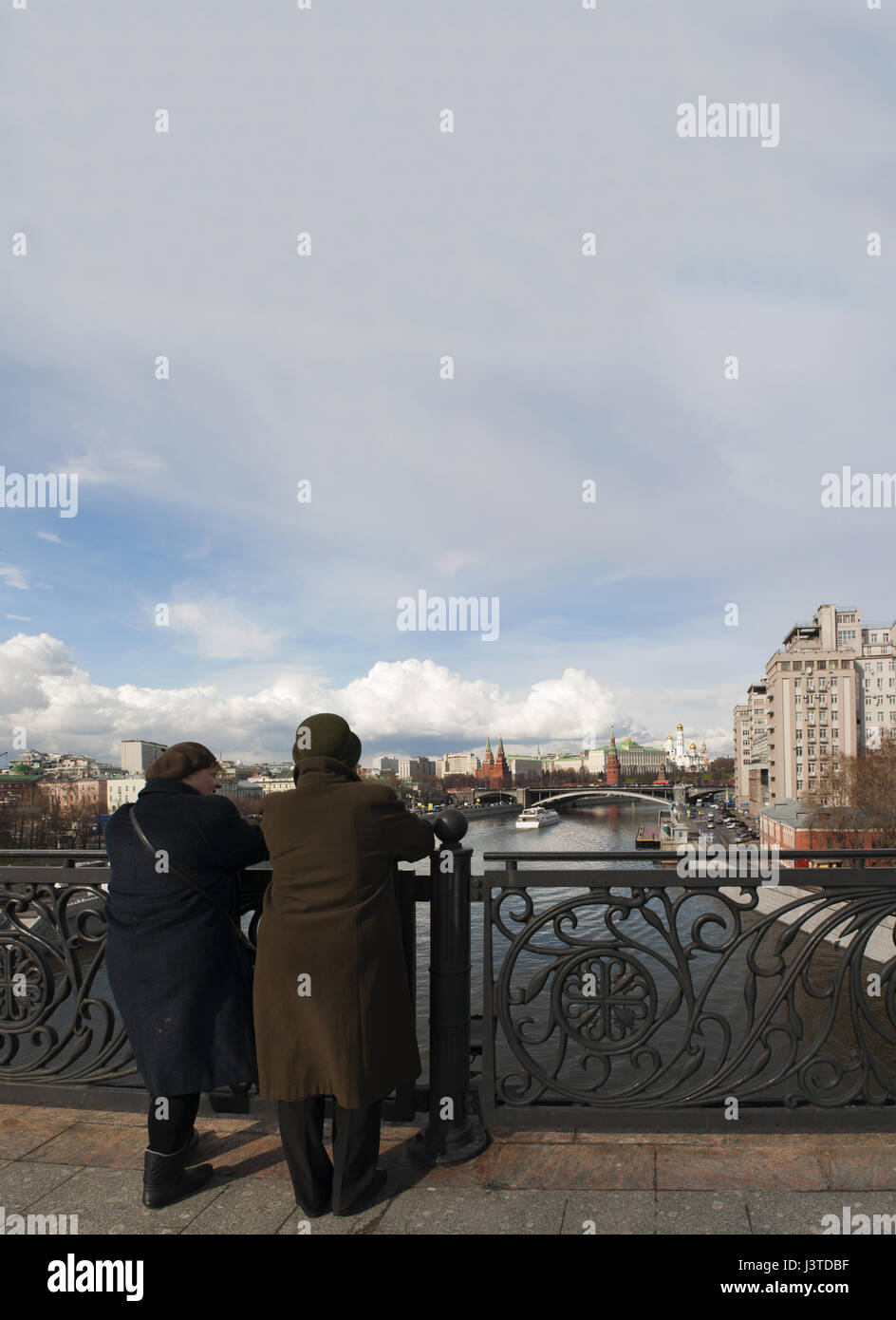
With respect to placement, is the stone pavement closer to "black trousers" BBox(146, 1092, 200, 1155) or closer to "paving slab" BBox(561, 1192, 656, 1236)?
"paving slab" BBox(561, 1192, 656, 1236)

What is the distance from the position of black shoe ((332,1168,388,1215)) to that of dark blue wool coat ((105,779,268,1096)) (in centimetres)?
55

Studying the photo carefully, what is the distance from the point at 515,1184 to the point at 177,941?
1.50m

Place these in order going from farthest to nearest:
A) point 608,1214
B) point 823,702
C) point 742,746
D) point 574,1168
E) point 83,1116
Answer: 1. point 742,746
2. point 823,702
3. point 83,1116
4. point 574,1168
5. point 608,1214

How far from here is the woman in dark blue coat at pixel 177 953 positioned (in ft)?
9.43

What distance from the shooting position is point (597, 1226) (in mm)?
2600

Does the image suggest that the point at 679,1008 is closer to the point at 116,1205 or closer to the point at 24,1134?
the point at 116,1205

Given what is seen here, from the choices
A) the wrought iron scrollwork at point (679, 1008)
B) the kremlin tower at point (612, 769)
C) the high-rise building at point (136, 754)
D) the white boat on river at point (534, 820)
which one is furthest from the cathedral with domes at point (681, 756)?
the wrought iron scrollwork at point (679, 1008)

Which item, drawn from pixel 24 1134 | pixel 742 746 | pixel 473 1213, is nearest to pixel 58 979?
pixel 24 1134

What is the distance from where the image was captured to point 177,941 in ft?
9.54

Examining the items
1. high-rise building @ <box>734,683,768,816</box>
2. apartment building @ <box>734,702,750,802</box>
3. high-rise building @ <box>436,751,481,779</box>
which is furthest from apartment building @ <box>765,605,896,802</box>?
high-rise building @ <box>436,751,481,779</box>

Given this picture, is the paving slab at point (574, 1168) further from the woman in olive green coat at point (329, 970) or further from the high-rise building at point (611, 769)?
the high-rise building at point (611, 769)

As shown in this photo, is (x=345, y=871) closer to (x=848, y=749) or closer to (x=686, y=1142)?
(x=686, y=1142)

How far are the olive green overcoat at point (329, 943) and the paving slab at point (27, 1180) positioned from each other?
96 cm
